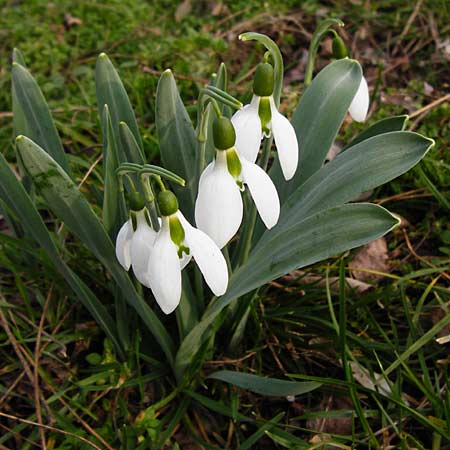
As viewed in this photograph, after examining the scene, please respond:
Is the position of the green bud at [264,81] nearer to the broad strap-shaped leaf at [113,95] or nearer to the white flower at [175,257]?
the white flower at [175,257]

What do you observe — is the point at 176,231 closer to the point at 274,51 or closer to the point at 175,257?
the point at 175,257

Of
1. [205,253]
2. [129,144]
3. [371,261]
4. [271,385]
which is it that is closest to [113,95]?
[129,144]

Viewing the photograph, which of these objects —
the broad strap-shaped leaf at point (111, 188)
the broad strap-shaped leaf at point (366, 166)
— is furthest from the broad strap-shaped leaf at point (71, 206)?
the broad strap-shaped leaf at point (366, 166)

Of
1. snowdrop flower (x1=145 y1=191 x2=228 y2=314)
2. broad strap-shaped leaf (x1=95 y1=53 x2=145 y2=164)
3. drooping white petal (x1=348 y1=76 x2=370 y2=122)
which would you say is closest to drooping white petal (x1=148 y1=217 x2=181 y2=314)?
snowdrop flower (x1=145 y1=191 x2=228 y2=314)

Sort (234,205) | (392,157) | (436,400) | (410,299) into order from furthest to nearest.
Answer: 1. (410,299)
2. (436,400)
3. (392,157)
4. (234,205)

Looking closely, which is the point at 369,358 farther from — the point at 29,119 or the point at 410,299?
the point at 29,119

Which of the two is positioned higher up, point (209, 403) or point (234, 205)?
point (234, 205)

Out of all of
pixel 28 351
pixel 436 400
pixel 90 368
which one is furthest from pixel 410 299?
pixel 28 351

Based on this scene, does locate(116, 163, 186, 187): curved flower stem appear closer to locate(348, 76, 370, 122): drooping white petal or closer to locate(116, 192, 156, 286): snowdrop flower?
locate(116, 192, 156, 286): snowdrop flower
